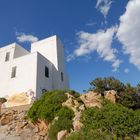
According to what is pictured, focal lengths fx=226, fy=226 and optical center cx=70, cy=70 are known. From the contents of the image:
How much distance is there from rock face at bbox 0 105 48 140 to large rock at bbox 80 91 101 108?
406cm

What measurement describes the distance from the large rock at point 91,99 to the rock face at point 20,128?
4.06 meters

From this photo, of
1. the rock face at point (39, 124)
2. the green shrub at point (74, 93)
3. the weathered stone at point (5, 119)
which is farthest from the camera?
the weathered stone at point (5, 119)

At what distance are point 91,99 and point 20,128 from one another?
692 centimetres

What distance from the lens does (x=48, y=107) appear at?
20.1m

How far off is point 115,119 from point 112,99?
5.09m

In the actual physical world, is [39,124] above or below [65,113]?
below

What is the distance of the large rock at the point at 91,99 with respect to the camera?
19.7m

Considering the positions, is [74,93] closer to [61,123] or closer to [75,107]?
[75,107]

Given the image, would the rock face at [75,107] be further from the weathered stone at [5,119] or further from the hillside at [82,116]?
the weathered stone at [5,119]

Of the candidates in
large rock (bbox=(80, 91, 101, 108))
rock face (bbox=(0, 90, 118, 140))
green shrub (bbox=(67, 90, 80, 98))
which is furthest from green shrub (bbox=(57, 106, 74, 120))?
green shrub (bbox=(67, 90, 80, 98))

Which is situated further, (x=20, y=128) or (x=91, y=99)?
(x=20, y=128)

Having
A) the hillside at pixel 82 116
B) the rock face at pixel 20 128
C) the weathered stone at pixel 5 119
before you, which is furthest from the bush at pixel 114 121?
the weathered stone at pixel 5 119

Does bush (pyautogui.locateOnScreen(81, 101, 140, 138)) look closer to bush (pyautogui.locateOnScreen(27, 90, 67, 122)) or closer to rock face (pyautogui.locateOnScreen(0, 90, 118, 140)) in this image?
rock face (pyautogui.locateOnScreen(0, 90, 118, 140))

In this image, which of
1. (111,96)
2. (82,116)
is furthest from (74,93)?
(82,116)
